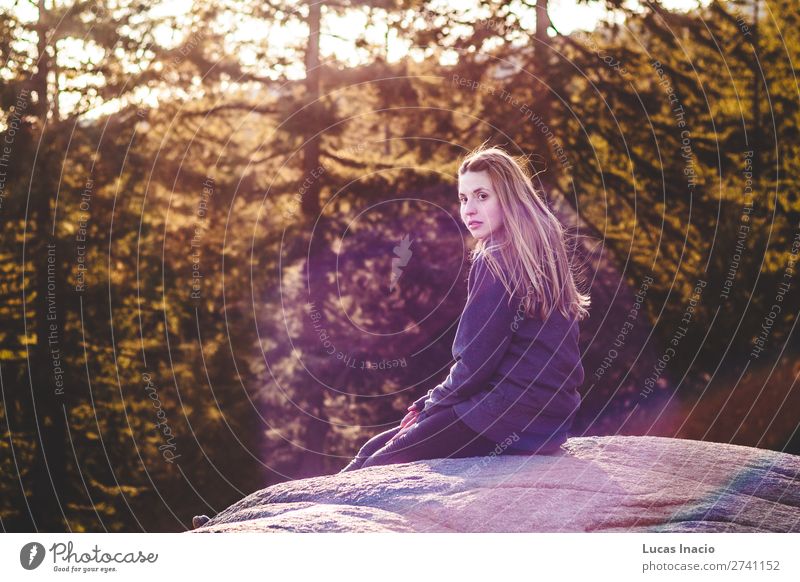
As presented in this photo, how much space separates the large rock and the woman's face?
1140 mm

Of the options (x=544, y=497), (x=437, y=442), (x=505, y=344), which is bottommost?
(x=544, y=497)

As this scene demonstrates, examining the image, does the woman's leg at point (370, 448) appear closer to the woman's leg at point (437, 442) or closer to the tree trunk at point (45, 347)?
the woman's leg at point (437, 442)

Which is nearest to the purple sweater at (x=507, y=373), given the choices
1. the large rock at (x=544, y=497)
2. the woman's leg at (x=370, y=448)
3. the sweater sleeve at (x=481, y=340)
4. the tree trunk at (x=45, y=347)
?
the sweater sleeve at (x=481, y=340)

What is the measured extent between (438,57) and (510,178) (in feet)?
13.1

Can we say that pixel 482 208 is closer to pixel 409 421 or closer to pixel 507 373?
pixel 507 373

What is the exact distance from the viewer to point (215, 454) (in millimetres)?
9406

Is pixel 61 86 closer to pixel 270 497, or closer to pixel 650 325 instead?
pixel 270 497

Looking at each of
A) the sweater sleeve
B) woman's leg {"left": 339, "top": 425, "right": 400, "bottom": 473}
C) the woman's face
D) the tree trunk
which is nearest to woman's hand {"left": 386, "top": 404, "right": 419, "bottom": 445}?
woman's leg {"left": 339, "top": 425, "right": 400, "bottom": 473}

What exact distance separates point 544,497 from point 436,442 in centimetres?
70

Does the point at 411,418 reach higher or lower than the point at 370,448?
higher

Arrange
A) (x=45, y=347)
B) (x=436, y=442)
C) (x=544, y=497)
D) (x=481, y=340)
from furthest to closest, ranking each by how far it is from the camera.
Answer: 1. (x=45, y=347)
2. (x=436, y=442)
3. (x=481, y=340)
4. (x=544, y=497)

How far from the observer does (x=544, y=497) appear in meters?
4.09

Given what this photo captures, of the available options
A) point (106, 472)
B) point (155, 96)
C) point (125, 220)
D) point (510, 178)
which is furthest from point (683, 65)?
point (106, 472)

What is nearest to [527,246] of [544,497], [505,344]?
[505,344]
